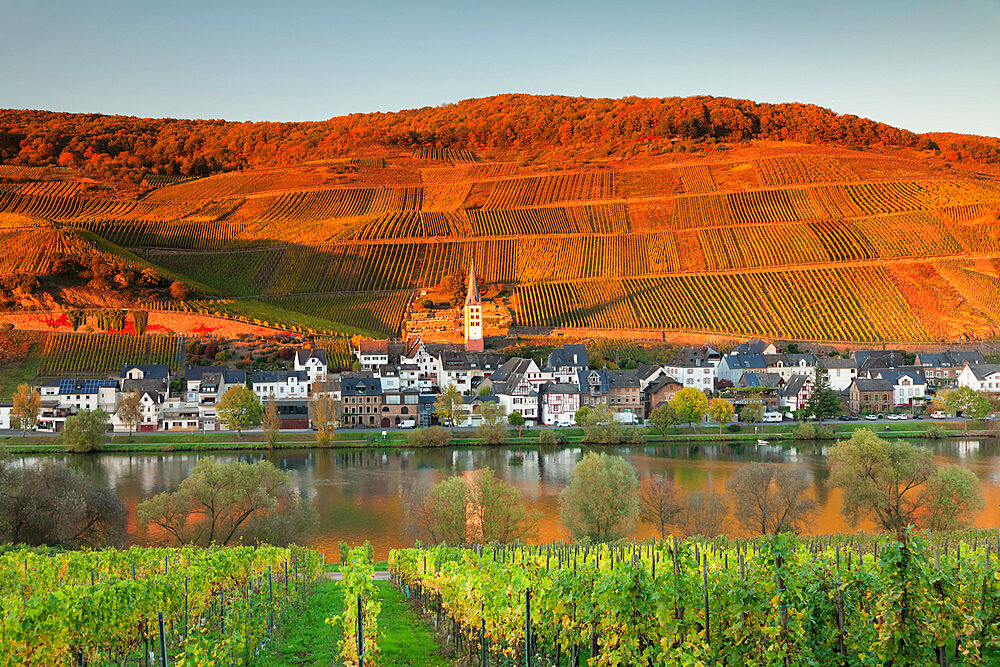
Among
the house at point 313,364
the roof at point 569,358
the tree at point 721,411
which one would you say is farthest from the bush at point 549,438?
the house at point 313,364

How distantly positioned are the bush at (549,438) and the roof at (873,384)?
88.3 ft

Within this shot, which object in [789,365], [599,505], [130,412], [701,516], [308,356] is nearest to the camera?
[599,505]

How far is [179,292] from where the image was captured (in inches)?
3551

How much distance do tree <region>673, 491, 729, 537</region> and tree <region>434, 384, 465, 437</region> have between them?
31.7 meters

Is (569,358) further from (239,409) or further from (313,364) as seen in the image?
(239,409)

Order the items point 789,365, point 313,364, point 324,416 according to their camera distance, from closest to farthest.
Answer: point 324,416, point 313,364, point 789,365

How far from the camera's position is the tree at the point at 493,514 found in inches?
1071

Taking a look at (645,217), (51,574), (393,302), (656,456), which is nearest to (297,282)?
(393,302)

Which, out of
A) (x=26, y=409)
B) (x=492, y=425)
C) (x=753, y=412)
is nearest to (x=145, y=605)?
(x=492, y=425)

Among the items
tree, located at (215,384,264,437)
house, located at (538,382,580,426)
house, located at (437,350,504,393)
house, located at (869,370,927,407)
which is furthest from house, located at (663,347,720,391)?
tree, located at (215,384,264,437)

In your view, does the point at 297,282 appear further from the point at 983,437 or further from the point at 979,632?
the point at 979,632

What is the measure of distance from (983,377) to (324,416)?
176 feet

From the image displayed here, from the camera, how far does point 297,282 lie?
4257 inches

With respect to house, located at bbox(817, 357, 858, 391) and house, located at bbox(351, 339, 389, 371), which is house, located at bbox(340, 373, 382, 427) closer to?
house, located at bbox(351, 339, 389, 371)
